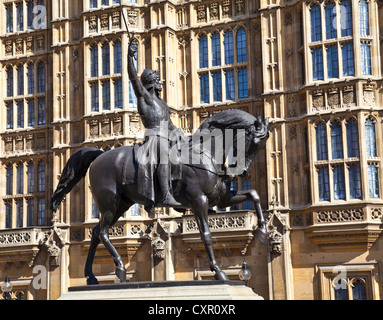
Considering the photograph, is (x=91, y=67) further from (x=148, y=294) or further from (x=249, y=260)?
(x=148, y=294)

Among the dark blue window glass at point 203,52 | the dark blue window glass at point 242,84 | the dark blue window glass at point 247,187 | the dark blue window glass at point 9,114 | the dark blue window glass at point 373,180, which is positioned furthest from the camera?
the dark blue window glass at point 9,114

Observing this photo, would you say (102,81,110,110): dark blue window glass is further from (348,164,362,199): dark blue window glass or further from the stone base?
the stone base

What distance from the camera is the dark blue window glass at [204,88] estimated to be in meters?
30.0

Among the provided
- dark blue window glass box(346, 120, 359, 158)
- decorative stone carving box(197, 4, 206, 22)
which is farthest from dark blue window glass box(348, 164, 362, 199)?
decorative stone carving box(197, 4, 206, 22)

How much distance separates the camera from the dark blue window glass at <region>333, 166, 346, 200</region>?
1009 inches

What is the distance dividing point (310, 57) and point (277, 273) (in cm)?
855

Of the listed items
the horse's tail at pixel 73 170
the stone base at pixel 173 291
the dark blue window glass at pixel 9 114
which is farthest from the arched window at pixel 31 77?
the stone base at pixel 173 291

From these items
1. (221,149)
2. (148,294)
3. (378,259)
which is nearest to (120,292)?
(148,294)

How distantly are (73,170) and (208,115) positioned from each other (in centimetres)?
1762

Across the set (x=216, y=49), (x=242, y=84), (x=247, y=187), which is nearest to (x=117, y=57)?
(x=216, y=49)

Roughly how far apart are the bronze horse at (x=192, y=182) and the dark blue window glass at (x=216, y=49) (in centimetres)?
1834

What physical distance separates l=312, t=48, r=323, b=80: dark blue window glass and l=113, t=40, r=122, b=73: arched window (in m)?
8.72

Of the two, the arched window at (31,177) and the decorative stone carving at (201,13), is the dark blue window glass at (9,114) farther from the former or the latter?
the decorative stone carving at (201,13)

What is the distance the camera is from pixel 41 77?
3319 cm
